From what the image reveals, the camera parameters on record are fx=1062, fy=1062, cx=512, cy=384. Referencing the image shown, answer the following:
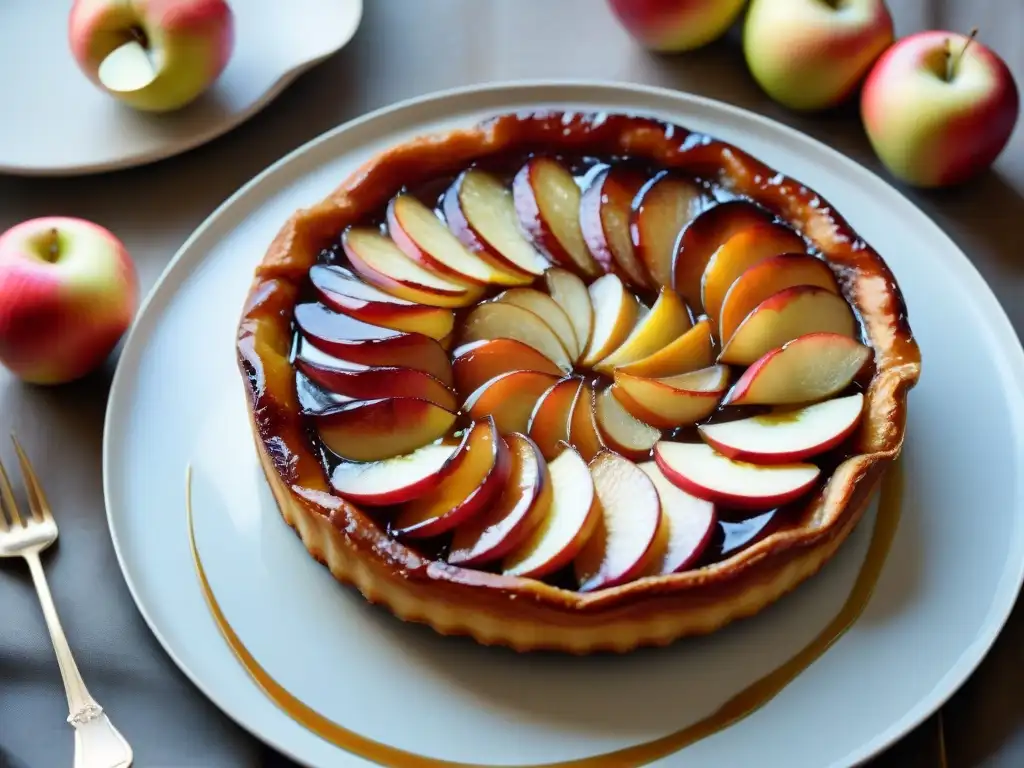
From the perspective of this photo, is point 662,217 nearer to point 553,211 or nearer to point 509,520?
point 553,211

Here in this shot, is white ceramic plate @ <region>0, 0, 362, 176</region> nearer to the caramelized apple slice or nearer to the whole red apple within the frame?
the whole red apple

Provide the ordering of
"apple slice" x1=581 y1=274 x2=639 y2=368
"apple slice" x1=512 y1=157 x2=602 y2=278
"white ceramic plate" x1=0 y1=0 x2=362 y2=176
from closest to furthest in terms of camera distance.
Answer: "apple slice" x1=581 y1=274 x2=639 y2=368 < "apple slice" x1=512 y1=157 x2=602 y2=278 < "white ceramic plate" x1=0 y1=0 x2=362 y2=176

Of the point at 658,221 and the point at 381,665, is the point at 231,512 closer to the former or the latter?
the point at 381,665

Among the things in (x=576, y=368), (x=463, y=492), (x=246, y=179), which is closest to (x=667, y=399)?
(x=576, y=368)

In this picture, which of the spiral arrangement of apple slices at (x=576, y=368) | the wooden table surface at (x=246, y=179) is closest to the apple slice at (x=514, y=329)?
the spiral arrangement of apple slices at (x=576, y=368)

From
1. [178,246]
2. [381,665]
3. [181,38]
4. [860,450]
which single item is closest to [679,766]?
[381,665]

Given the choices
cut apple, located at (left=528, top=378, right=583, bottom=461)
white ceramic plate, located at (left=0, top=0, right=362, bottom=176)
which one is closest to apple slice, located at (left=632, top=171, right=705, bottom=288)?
cut apple, located at (left=528, top=378, right=583, bottom=461)
